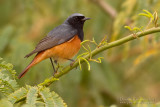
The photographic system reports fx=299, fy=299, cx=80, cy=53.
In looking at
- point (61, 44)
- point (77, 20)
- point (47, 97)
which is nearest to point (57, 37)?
point (61, 44)

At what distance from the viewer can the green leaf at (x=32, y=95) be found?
71.9 inches

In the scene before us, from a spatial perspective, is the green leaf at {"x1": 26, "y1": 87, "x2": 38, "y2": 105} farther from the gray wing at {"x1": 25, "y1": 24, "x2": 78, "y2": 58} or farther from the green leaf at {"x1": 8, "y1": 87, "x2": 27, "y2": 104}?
the gray wing at {"x1": 25, "y1": 24, "x2": 78, "y2": 58}

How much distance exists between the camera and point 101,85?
17.5 feet

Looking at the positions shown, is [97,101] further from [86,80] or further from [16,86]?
[16,86]

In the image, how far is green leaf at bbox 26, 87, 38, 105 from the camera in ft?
A: 5.99

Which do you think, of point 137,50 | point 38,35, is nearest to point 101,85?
point 137,50

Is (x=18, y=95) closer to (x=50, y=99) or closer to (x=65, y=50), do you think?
(x=50, y=99)

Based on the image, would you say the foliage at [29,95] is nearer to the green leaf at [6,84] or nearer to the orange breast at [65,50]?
the green leaf at [6,84]

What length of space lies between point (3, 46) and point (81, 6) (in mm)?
1802

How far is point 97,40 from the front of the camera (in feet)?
17.4

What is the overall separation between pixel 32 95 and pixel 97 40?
3462 mm

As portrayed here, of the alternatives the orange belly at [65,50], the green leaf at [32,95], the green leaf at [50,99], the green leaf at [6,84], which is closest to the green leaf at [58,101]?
the green leaf at [50,99]

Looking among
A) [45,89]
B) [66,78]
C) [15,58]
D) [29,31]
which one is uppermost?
[29,31]

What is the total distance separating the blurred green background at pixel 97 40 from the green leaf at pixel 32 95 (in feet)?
4.67
